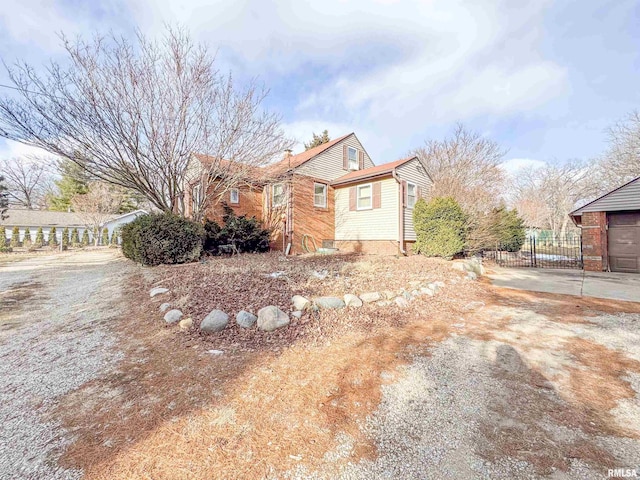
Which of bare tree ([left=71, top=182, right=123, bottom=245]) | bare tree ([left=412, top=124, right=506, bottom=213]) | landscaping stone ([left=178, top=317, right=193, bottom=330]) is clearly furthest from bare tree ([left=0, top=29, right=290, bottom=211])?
bare tree ([left=71, top=182, right=123, bottom=245])

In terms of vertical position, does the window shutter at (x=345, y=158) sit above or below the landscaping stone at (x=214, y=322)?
above

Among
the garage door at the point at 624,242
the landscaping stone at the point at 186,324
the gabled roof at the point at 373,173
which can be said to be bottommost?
the landscaping stone at the point at 186,324

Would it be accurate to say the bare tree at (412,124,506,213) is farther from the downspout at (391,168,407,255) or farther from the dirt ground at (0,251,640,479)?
the dirt ground at (0,251,640,479)

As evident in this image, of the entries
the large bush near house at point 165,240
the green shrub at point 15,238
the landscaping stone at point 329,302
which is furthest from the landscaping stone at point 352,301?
the green shrub at point 15,238

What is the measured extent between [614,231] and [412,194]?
6.66m

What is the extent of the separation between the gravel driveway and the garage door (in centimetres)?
1341

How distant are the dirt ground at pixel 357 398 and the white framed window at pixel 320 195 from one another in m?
8.86

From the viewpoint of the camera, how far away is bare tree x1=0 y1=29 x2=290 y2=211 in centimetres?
748

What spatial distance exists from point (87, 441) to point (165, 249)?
23.3ft

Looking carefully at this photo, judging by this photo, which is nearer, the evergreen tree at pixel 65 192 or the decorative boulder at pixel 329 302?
the decorative boulder at pixel 329 302

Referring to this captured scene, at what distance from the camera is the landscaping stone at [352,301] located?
4787 millimetres

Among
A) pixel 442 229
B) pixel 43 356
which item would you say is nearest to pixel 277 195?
pixel 442 229

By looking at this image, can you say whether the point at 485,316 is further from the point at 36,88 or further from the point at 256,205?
the point at 36,88

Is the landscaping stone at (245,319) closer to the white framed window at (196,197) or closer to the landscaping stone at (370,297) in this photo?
the landscaping stone at (370,297)
